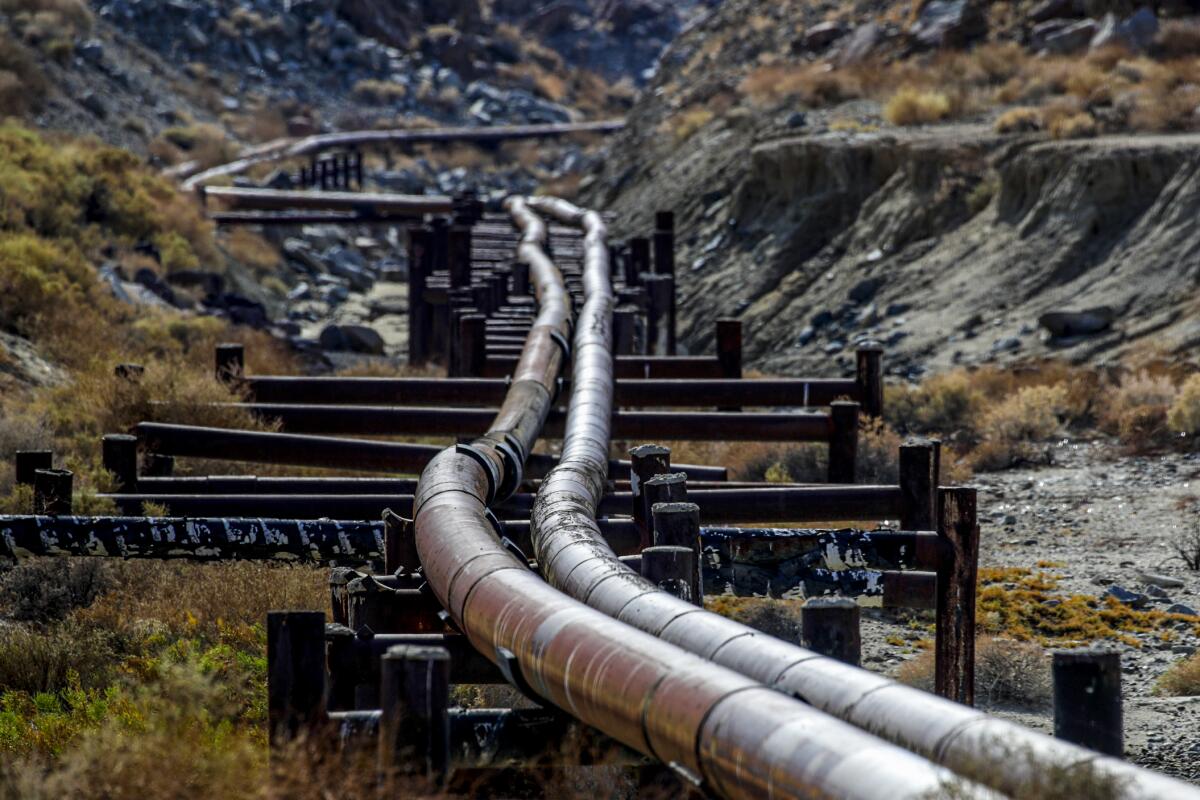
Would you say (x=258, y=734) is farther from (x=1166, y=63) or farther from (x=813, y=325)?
(x=1166, y=63)

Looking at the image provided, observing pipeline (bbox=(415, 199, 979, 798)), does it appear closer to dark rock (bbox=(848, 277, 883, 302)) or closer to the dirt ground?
the dirt ground

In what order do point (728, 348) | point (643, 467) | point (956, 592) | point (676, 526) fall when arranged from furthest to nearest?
point (728, 348) < point (643, 467) < point (956, 592) < point (676, 526)

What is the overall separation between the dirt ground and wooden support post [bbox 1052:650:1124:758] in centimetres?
255

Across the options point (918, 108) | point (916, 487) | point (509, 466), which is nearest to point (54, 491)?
point (509, 466)

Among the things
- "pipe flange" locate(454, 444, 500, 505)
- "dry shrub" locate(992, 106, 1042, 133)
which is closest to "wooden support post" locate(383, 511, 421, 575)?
"pipe flange" locate(454, 444, 500, 505)

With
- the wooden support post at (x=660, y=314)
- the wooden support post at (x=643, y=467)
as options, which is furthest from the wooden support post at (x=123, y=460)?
the wooden support post at (x=660, y=314)

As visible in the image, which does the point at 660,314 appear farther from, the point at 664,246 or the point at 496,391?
the point at 496,391

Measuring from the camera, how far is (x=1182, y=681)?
808 centimetres

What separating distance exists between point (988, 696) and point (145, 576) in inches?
172

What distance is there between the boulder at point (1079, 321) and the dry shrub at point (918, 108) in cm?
945

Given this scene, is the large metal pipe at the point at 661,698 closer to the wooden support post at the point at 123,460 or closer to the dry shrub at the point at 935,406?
the wooden support post at the point at 123,460

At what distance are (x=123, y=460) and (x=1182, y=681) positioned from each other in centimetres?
581

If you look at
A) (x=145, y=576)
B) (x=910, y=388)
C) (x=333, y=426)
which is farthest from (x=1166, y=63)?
(x=145, y=576)

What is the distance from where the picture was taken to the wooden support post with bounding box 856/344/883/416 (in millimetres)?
11508
